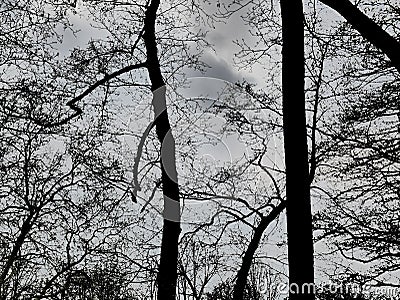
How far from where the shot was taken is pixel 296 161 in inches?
226

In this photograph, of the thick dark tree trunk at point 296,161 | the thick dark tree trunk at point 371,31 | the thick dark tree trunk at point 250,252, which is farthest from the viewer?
the thick dark tree trunk at point 250,252

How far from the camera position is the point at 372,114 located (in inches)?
336

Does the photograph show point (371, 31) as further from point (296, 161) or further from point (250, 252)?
point (250, 252)

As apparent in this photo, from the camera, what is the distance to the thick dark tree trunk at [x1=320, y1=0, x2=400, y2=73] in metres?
5.89

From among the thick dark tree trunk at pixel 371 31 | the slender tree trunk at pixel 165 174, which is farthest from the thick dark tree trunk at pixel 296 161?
the slender tree trunk at pixel 165 174

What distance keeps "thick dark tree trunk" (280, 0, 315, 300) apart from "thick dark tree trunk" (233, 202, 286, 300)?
15.4ft

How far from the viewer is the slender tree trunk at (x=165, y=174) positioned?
8156 mm

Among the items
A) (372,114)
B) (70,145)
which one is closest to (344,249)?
(372,114)

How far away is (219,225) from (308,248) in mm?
5267

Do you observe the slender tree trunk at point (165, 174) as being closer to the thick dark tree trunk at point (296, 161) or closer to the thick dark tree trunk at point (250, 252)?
the thick dark tree trunk at point (250, 252)

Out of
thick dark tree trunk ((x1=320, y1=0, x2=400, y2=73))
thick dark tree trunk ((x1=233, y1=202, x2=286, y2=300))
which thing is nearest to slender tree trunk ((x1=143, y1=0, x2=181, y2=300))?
thick dark tree trunk ((x1=233, y1=202, x2=286, y2=300))

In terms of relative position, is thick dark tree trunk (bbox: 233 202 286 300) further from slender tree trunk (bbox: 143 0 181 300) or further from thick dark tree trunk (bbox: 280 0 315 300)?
thick dark tree trunk (bbox: 280 0 315 300)

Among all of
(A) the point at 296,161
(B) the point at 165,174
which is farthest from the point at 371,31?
(B) the point at 165,174

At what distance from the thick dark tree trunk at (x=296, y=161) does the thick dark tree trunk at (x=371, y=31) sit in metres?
0.43
